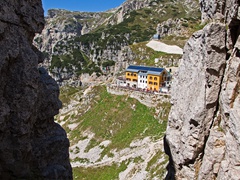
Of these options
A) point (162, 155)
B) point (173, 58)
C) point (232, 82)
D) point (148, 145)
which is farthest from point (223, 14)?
point (173, 58)

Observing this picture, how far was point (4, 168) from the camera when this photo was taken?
16391 millimetres

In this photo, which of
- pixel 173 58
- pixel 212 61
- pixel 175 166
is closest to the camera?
pixel 212 61

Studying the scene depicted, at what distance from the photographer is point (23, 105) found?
16.5 metres

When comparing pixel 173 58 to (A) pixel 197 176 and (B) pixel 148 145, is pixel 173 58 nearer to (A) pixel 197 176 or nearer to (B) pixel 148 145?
(B) pixel 148 145

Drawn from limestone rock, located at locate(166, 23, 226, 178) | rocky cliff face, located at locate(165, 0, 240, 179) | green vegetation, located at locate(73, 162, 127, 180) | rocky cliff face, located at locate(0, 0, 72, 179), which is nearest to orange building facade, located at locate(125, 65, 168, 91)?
green vegetation, located at locate(73, 162, 127, 180)

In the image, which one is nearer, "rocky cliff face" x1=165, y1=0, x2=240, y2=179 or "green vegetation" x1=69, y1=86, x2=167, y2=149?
"rocky cliff face" x1=165, y1=0, x2=240, y2=179

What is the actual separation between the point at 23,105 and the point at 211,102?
13.4 m

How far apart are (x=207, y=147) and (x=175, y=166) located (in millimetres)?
4872

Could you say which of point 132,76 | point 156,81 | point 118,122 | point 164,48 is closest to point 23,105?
point 118,122

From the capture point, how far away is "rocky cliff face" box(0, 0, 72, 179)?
15.8m

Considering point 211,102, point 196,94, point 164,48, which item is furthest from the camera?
point 164,48

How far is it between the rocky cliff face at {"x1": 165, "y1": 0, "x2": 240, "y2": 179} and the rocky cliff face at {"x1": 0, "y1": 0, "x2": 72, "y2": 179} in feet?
32.5

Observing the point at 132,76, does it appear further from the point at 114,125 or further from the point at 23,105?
the point at 23,105

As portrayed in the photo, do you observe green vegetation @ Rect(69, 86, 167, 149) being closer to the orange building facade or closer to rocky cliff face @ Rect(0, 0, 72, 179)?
the orange building facade
